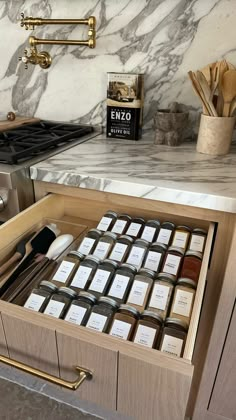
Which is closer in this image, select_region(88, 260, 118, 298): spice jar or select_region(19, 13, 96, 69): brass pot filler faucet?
select_region(88, 260, 118, 298): spice jar

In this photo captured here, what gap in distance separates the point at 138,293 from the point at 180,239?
0.21m

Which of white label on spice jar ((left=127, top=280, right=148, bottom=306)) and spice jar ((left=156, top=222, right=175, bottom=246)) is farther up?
spice jar ((left=156, top=222, right=175, bottom=246))

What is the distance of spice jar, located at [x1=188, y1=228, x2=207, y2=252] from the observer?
775 millimetres

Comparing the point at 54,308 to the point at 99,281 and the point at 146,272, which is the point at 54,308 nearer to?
the point at 99,281

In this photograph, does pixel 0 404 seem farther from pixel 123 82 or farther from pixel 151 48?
pixel 151 48

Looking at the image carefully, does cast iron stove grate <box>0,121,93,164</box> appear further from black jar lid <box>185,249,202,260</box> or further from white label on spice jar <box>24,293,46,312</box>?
black jar lid <box>185,249,202,260</box>

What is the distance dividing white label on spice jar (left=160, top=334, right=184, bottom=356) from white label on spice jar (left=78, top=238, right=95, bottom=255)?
0.29 m

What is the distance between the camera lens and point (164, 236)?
2.68ft

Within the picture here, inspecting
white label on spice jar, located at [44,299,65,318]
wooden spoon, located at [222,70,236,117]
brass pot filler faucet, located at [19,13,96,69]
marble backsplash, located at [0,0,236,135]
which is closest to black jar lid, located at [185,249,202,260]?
white label on spice jar, located at [44,299,65,318]

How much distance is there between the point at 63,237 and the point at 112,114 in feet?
1.64

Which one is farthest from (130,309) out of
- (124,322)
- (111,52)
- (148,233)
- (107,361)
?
(111,52)

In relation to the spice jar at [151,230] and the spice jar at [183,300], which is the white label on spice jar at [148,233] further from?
the spice jar at [183,300]

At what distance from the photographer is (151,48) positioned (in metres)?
1.06

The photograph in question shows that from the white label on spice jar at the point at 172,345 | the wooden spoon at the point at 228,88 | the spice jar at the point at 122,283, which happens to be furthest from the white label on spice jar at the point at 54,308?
the wooden spoon at the point at 228,88
